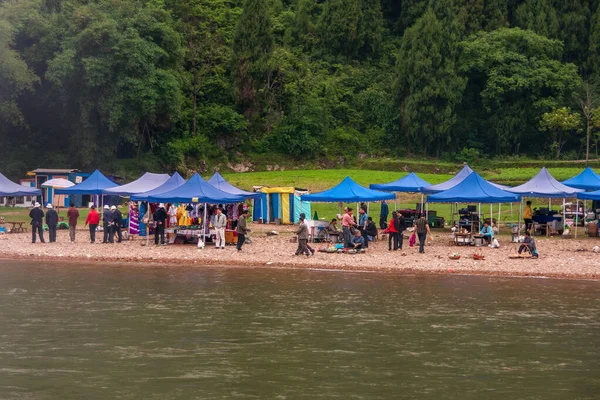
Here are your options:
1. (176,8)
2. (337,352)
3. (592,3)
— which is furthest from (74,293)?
(592,3)

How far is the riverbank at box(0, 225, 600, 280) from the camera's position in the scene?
2980 cm

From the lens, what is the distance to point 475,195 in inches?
1415

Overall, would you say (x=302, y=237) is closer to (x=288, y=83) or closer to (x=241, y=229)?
(x=241, y=229)

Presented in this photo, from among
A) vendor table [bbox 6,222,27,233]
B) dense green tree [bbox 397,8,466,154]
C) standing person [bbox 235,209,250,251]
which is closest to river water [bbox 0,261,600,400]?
standing person [bbox 235,209,250,251]

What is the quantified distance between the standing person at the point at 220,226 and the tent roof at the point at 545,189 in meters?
12.5

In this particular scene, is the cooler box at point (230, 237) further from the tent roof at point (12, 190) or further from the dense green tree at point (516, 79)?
the dense green tree at point (516, 79)

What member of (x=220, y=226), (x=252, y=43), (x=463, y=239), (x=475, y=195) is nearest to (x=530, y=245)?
(x=463, y=239)

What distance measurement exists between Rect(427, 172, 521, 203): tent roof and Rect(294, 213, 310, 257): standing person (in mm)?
6545

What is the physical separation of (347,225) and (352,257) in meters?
1.35

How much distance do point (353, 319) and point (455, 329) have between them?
7.73 ft

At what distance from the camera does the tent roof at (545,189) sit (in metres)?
38.1

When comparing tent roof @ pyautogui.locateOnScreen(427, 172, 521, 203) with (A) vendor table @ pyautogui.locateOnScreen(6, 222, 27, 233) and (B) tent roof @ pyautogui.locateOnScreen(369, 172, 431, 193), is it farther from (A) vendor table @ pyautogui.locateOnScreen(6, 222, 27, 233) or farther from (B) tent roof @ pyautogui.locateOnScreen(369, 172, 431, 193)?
(A) vendor table @ pyautogui.locateOnScreen(6, 222, 27, 233)

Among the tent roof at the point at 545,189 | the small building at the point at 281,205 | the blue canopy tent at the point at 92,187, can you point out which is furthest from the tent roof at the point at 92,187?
the tent roof at the point at 545,189

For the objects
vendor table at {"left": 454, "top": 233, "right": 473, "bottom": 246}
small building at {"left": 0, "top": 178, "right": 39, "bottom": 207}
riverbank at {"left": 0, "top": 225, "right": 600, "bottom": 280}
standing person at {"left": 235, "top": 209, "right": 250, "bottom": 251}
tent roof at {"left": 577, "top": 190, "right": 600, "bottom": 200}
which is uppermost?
tent roof at {"left": 577, "top": 190, "right": 600, "bottom": 200}
